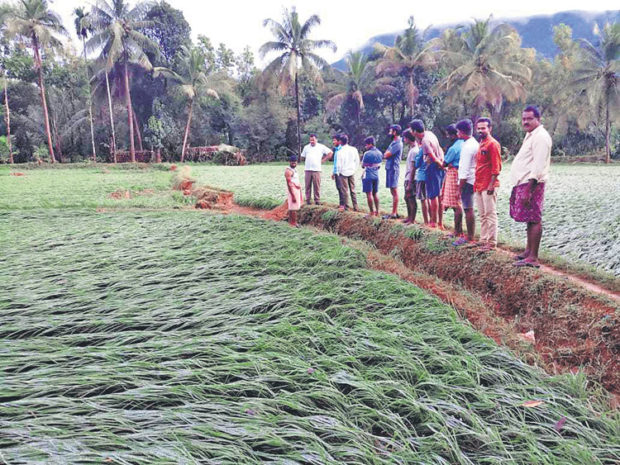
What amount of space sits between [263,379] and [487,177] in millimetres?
2862

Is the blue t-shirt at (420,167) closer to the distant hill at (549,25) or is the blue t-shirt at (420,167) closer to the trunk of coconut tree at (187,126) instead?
the trunk of coconut tree at (187,126)

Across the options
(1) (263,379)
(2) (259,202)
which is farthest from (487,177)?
(2) (259,202)

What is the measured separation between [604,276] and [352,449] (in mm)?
2739

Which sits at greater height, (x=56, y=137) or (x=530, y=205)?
(x=56, y=137)

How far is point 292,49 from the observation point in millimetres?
20484

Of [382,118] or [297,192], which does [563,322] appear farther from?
[382,118]

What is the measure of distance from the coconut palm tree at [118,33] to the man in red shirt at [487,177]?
65.7 ft

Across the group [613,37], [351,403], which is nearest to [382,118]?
[613,37]

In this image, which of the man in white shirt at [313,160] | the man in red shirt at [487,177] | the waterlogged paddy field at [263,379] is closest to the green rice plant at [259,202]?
the man in white shirt at [313,160]

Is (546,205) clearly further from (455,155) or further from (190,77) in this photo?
(190,77)

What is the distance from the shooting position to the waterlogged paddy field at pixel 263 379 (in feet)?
4.58

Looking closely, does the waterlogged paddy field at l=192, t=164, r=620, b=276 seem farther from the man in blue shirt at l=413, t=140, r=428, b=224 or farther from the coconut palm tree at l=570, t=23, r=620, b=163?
the coconut palm tree at l=570, t=23, r=620, b=163

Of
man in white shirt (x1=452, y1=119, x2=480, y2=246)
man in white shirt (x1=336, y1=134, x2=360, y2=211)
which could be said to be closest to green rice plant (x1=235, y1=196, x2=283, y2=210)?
man in white shirt (x1=336, y1=134, x2=360, y2=211)

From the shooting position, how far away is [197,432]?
1.39 metres
